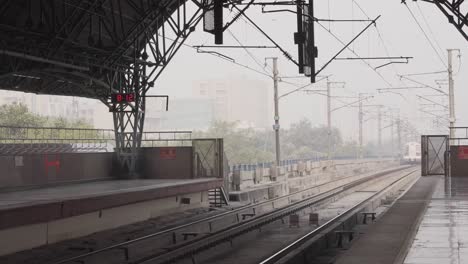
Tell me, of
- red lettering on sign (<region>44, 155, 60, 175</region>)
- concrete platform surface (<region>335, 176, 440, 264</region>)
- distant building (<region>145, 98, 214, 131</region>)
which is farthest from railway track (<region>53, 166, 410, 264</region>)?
distant building (<region>145, 98, 214, 131</region>)

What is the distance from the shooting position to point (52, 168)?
82.7 ft

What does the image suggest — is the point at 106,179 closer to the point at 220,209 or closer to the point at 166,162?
the point at 166,162

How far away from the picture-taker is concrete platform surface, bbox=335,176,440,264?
508 inches

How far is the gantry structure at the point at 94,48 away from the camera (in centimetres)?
2080

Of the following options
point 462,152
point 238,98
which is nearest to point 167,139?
point 462,152

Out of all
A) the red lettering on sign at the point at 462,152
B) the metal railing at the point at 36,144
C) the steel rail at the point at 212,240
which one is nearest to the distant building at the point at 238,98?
the red lettering on sign at the point at 462,152

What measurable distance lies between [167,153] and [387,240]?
1582cm

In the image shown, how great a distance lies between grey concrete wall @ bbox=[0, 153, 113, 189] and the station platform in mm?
445

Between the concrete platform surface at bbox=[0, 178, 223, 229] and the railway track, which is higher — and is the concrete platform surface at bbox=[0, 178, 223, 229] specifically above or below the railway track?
above

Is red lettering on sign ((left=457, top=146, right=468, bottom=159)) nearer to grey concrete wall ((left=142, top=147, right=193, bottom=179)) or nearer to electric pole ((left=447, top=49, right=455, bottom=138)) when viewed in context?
electric pole ((left=447, top=49, right=455, bottom=138))

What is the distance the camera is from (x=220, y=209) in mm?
28734

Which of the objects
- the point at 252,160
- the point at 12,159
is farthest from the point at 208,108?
the point at 12,159

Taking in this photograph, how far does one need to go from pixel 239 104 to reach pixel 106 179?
11356cm

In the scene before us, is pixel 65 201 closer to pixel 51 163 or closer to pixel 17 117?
pixel 51 163
